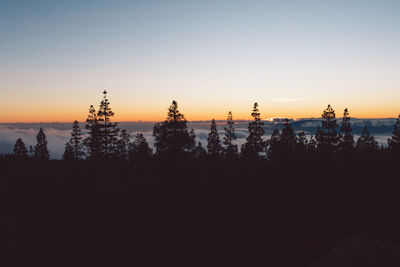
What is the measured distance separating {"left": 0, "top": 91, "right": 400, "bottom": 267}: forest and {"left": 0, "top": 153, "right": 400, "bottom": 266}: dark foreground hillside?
0.08 metres

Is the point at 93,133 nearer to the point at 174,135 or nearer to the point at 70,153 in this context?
the point at 174,135

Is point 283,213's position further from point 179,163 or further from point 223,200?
point 179,163

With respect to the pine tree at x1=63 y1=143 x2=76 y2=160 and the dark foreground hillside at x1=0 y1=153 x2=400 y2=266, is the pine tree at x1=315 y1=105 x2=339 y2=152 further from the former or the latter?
the pine tree at x1=63 y1=143 x2=76 y2=160

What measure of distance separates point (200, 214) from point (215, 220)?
1634 millimetres

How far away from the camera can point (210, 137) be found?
227 feet

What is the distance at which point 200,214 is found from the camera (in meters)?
20.2

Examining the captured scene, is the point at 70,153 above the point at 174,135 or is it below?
below

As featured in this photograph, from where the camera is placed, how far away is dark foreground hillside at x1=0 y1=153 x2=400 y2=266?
13492mm

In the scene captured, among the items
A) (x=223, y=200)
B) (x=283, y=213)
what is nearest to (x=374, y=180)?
(x=283, y=213)

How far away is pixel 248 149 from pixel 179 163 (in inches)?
628

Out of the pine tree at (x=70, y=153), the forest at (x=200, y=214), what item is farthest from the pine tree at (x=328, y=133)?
the pine tree at (x=70, y=153)

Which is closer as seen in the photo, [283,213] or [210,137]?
[283,213]

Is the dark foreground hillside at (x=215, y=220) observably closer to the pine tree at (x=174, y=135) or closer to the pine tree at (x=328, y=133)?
the pine tree at (x=174, y=135)

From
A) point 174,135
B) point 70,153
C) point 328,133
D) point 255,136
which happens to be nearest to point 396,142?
point 328,133
